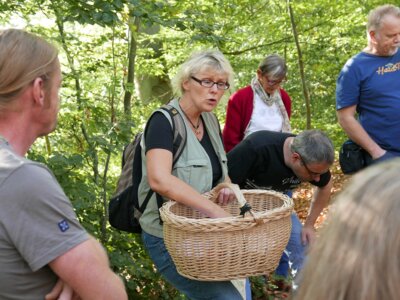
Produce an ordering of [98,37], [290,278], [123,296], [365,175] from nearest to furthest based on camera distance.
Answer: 1. [365,175]
2. [123,296]
3. [290,278]
4. [98,37]

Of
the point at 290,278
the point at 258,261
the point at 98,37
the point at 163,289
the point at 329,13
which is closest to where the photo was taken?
the point at 258,261

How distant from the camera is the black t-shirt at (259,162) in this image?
379cm

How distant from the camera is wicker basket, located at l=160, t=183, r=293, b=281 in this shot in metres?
2.77

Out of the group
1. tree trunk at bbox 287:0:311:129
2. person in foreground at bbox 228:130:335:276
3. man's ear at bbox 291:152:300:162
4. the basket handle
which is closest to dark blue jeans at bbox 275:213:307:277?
person in foreground at bbox 228:130:335:276

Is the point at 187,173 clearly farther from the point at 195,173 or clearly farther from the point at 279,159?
the point at 279,159

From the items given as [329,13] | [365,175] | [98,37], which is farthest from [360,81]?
[329,13]

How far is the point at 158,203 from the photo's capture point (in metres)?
3.18

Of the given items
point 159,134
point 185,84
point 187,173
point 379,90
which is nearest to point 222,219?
point 187,173

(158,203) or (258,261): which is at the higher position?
(158,203)

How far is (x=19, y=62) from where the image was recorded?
5.81ft

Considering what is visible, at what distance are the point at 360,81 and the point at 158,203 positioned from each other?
2.15 m

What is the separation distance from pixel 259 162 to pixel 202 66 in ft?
2.60

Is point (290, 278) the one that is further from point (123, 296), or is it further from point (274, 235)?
point (123, 296)

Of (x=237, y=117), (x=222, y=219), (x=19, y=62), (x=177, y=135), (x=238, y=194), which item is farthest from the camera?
(x=237, y=117)
